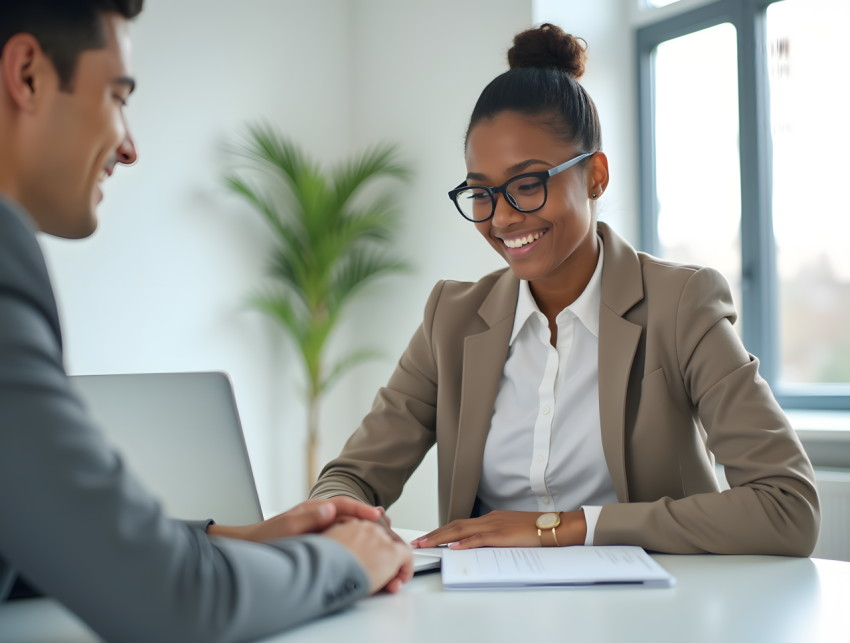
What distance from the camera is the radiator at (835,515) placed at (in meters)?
2.48

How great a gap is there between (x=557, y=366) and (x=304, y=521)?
787mm

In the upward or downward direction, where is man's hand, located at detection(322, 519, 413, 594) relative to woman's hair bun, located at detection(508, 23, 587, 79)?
downward

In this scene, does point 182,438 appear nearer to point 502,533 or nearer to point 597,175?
point 502,533

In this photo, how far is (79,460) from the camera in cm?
55

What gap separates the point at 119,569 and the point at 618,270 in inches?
49.5

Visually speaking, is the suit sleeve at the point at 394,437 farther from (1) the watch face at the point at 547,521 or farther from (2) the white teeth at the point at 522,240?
(1) the watch face at the point at 547,521

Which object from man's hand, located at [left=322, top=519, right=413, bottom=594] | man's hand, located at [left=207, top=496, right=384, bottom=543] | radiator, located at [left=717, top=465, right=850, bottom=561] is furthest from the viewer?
radiator, located at [left=717, top=465, right=850, bottom=561]

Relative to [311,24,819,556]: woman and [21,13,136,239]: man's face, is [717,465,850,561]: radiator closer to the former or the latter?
[311,24,819,556]: woman

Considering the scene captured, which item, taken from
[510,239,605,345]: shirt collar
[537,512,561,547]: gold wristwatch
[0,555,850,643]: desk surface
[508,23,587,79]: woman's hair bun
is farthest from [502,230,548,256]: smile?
[0,555,850,643]: desk surface

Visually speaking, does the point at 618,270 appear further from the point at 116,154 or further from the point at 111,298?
the point at 111,298

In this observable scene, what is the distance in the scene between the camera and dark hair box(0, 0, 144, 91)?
0.65 metres

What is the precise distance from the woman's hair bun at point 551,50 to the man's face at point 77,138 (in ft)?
3.82

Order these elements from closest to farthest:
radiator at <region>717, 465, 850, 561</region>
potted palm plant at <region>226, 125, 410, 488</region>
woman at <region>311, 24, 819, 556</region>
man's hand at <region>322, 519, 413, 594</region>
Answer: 1. man's hand at <region>322, 519, 413, 594</region>
2. woman at <region>311, 24, 819, 556</region>
3. radiator at <region>717, 465, 850, 561</region>
4. potted palm plant at <region>226, 125, 410, 488</region>

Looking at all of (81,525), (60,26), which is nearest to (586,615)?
(81,525)
